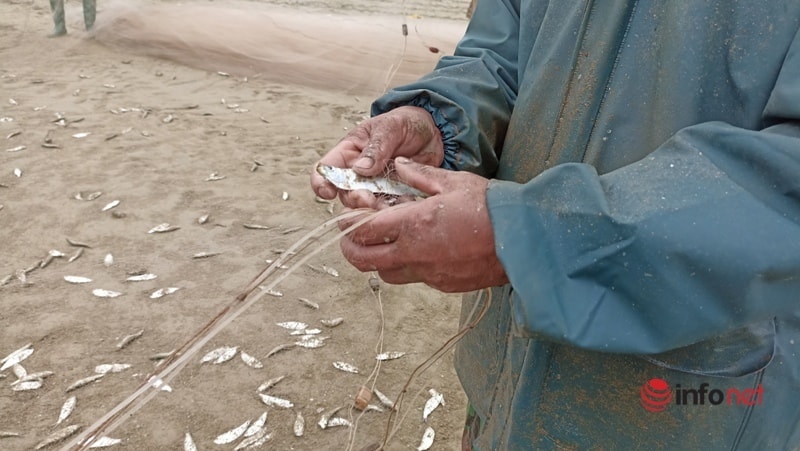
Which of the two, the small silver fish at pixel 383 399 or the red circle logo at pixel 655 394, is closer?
the red circle logo at pixel 655 394

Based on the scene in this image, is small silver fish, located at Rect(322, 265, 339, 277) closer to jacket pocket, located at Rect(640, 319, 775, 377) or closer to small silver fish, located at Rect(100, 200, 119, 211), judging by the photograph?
small silver fish, located at Rect(100, 200, 119, 211)

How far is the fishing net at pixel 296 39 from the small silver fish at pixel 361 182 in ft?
15.5

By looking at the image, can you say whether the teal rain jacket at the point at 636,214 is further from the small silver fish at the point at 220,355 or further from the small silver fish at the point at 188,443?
the small silver fish at the point at 220,355

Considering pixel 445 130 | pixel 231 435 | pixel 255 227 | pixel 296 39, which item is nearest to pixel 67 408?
pixel 231 435

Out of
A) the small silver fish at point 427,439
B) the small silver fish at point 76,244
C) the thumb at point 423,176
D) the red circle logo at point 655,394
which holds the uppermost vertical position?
the thumb at point 423,176

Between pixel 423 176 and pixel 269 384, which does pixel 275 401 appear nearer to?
pixel 269 384

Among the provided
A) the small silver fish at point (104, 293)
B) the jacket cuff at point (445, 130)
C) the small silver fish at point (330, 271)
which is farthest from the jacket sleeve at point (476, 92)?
the small silver fish at point (104, 293)

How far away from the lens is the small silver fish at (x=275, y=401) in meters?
2.56

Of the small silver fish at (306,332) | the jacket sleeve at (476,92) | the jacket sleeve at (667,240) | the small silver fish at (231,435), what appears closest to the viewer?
the jacket sleeve at (667,240)

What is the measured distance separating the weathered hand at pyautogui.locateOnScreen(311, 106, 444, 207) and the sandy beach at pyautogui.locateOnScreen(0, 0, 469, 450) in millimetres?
1335

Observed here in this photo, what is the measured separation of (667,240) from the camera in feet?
2.53

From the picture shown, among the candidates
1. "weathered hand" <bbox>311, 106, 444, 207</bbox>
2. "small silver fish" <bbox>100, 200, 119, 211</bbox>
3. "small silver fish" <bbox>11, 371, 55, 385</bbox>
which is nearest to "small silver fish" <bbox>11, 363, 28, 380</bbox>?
"small silver fish" <bbox>11, 371, 55, 385</bbox>

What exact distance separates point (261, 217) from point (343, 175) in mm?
2822

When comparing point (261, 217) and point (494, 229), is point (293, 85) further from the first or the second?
point (494, 229)
